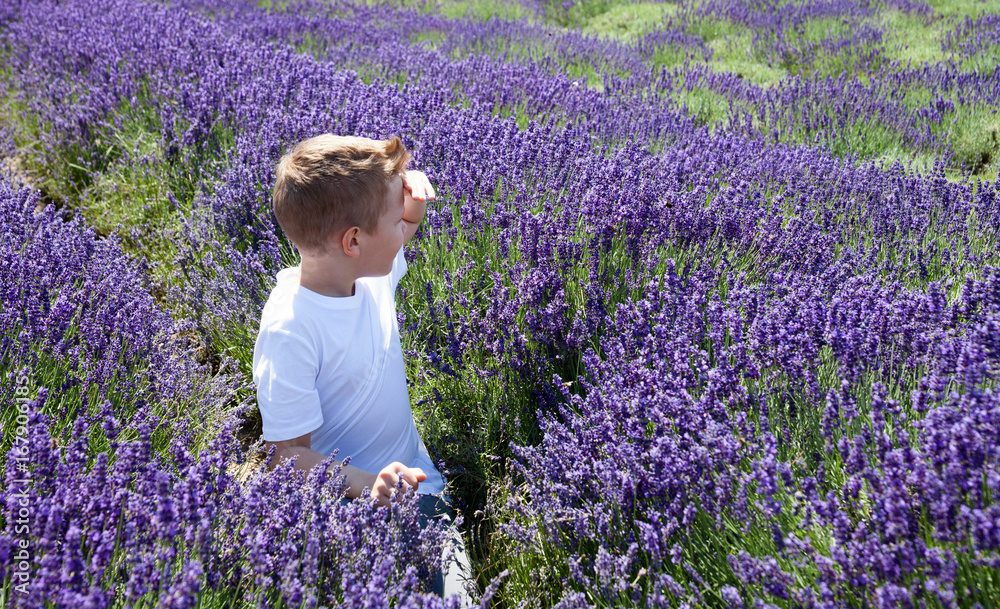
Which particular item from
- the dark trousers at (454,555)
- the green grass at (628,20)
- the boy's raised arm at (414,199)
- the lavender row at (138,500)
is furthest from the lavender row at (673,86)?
the lavender row at (138,500)

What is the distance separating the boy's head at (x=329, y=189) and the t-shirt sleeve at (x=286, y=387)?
→ 0.28 m

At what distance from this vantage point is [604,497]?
157 centimetres

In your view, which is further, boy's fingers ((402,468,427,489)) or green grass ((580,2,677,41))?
green grass ((580,2,677,41))

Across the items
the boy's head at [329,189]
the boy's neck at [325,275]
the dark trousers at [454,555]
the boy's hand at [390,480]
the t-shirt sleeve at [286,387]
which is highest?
the boy's head at [329,189]

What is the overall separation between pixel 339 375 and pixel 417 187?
2.33 ft

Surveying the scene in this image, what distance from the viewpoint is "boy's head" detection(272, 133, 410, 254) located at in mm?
1783

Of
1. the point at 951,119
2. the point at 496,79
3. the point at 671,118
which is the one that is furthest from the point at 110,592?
the point at 951,119

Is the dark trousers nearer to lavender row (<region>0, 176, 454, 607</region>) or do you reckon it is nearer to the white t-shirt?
the white t-shirt

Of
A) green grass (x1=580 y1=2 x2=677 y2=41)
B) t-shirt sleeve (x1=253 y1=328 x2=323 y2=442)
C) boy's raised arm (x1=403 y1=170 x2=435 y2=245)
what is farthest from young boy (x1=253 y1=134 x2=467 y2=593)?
green grass (x1=580 y1=2 x2=677 y2=41)

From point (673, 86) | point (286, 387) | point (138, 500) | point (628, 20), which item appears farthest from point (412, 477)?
point (628, 20)

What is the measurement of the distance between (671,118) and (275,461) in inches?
147

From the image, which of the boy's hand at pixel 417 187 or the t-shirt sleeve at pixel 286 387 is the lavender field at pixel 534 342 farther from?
the boy's hand at pixel 417 187

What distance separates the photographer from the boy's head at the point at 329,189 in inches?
70.2

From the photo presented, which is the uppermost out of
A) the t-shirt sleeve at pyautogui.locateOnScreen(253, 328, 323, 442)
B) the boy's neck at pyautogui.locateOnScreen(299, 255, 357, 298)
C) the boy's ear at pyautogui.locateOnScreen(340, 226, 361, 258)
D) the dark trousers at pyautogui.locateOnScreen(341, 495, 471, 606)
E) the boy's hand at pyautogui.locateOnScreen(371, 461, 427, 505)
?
the boy's ear at pyautogui.locateOnScreen(340, 226, 361, 258)
